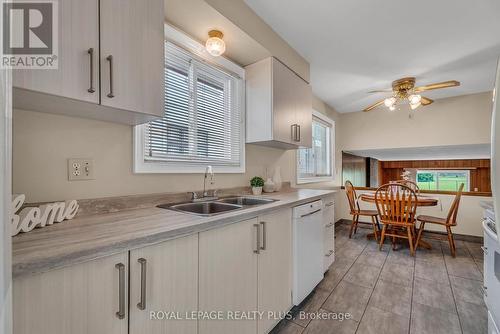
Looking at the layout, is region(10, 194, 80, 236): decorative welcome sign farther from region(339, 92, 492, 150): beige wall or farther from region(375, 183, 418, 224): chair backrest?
region(339, 92, 492, 150): beige wall

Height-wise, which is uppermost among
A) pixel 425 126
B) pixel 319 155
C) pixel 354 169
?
pixel 425 126

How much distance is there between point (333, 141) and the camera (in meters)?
4.50

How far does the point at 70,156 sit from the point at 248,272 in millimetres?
1134

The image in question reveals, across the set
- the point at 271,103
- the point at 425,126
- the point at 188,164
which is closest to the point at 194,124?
the point at 188,164

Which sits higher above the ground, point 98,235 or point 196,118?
point 196,118

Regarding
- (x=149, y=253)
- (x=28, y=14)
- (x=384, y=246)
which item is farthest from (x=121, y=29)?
→ (x=384, y=246)

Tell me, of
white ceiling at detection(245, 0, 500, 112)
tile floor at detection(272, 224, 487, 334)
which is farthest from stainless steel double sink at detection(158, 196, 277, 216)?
white ceiling at detection(245, 0, 500, 112)

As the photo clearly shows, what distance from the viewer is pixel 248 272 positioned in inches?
50.6

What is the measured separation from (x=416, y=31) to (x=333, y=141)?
2.51 meters

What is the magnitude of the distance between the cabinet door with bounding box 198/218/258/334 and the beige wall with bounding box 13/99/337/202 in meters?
0.63

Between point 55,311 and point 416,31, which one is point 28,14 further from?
point 416,31

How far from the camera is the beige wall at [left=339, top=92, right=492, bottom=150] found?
11.8 ft

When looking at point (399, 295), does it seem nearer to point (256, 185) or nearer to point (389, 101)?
point (256, 185)

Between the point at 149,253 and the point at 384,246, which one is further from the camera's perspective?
the point at 384,246
